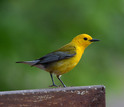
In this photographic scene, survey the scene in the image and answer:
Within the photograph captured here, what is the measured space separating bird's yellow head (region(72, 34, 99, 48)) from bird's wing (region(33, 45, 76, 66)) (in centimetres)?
26

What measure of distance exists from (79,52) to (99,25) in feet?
1.64

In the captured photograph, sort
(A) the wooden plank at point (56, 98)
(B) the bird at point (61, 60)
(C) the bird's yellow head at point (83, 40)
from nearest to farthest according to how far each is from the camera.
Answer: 1. (A) the wooden plank at point (56, 98)
2. (B) the bird at point (61, 60)
3. (C) the bird's yellow head at point (83, 40)

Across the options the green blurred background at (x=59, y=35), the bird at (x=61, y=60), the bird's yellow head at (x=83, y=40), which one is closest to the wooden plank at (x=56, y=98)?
the bird at (x=61, y=60)

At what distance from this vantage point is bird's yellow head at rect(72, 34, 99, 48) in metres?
5.19

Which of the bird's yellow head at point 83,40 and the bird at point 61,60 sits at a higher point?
the bird's yellow head at point 83,40

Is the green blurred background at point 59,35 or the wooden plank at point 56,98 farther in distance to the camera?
the green blurred background at point 59,35

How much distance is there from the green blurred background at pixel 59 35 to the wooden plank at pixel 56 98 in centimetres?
178

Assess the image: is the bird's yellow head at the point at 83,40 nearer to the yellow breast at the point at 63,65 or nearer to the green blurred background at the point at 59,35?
the green blurred background at the point at 59,35

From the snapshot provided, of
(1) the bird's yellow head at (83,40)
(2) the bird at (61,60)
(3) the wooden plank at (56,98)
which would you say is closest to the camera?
(3) the wooden plank at (56,98)

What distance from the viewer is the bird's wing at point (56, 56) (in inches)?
192

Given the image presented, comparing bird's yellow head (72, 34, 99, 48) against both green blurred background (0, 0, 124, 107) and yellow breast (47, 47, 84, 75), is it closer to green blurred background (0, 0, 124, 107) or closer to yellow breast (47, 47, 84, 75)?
green blurred background (0, 0, 124, 107)

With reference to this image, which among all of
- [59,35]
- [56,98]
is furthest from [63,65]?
[56,98]

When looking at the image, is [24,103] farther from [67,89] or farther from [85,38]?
[85,38]

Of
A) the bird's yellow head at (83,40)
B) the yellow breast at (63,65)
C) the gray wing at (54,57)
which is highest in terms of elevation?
the bird's yellow head at (83,40)
